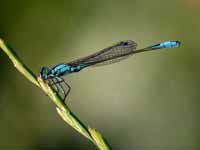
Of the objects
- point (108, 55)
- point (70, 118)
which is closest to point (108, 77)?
point (108, 55)

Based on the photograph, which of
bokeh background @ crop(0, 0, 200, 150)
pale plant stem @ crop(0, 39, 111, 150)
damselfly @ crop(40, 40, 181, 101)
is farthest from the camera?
bokeh background @ crop(0, 0, 200, 150)

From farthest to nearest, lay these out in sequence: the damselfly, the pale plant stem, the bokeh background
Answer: the bokeh background, the damselfly, the pale plant stem

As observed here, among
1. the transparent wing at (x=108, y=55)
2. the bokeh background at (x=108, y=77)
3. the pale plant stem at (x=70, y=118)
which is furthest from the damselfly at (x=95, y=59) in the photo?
the bokeh background at (x=108, y=77)

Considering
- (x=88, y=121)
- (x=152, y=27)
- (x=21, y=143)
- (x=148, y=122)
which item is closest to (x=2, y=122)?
(x=21, y=143)

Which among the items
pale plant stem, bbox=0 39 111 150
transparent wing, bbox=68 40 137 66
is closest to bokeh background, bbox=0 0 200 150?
transparent wing, bbox=68 40 137 66

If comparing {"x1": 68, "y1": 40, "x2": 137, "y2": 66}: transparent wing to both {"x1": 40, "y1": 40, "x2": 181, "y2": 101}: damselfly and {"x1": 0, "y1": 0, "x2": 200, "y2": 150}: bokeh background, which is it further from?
{"x1": 0, "y1": 0, "x2": 200, "y2": 150}: bokeh background

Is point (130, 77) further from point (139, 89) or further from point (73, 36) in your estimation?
point (73, 36)
